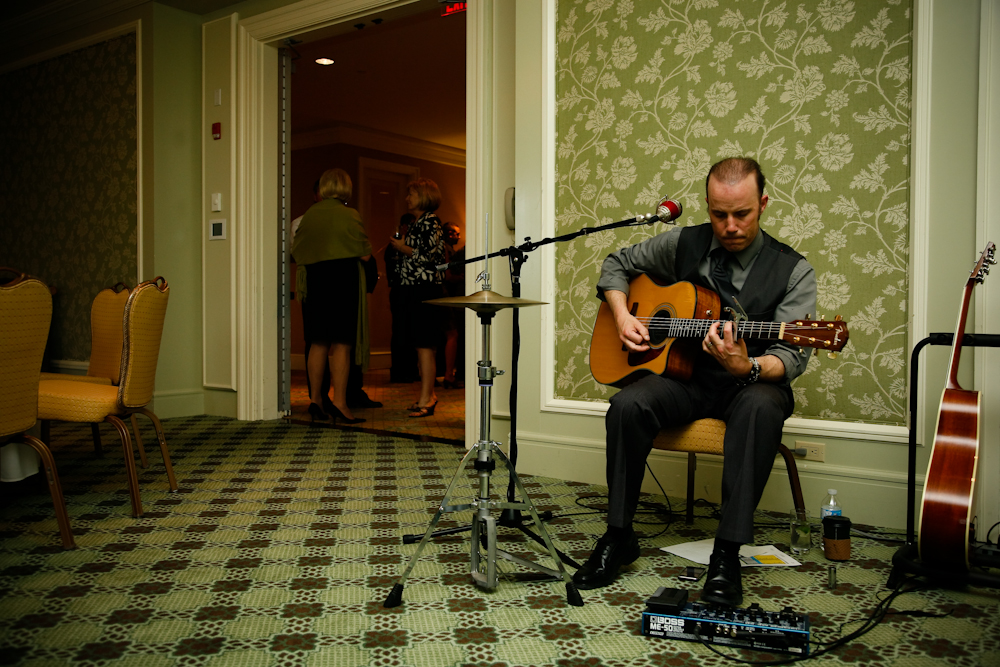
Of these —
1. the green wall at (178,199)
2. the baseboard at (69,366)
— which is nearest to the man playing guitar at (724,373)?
the green wall at (178,199)

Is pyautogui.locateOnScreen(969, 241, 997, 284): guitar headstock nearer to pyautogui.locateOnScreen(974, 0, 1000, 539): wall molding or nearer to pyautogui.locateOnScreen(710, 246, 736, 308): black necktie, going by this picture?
pyautogui.locateOnScreen(974, 0, 1000, 539): wall molding

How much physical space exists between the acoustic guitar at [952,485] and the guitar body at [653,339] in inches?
25.1

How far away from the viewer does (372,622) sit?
1581mm

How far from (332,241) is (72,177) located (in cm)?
231

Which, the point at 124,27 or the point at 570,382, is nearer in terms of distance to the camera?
the point at 570,382

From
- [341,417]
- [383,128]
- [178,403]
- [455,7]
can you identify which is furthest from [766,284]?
[383,128]

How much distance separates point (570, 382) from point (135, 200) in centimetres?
336

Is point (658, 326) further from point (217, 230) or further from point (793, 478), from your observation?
point (217, 230)

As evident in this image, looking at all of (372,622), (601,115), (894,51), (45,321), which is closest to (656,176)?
(601,115)

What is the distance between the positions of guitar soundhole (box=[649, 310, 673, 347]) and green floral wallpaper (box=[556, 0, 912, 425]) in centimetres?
77

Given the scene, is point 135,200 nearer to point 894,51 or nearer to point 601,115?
point 601,115

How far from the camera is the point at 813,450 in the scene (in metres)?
2.47

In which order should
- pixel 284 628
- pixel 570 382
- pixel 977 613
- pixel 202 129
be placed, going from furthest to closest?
1. pixel 202 129
2. pixel 570 382
3. pixel 977 613
4. pixel 284 628

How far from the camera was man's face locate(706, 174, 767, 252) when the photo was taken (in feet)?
6.41
